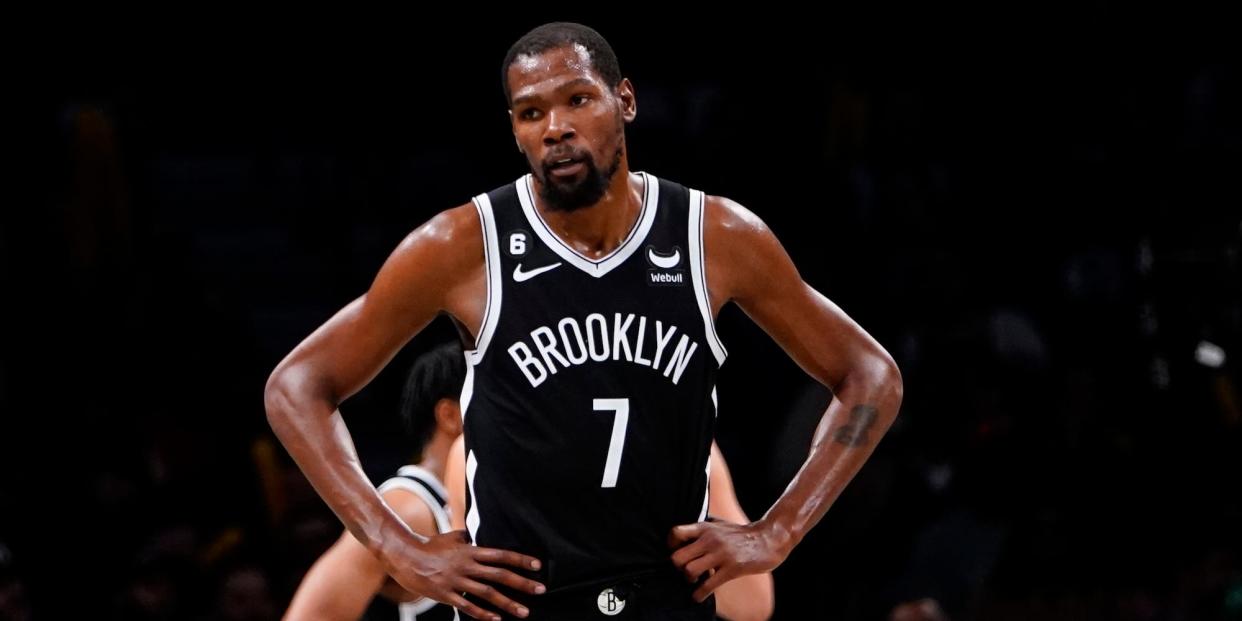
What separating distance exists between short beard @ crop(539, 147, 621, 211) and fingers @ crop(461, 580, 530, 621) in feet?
2.39

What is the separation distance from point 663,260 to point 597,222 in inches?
5.8

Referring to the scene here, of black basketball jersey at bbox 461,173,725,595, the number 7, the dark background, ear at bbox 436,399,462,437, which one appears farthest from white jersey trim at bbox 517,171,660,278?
the dark background

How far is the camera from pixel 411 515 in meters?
4.17

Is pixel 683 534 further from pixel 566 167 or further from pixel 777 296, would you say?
pixel 566 167

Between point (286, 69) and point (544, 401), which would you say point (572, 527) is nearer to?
point (544, 401)

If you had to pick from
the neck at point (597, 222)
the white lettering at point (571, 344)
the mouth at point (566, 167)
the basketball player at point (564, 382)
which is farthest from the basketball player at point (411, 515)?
the mouth at point (566, 167)

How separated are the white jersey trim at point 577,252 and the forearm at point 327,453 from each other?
20.4 inches

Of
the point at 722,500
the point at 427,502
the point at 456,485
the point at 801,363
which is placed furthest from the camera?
the point at 427,502

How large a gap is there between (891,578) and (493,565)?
4.47 metres

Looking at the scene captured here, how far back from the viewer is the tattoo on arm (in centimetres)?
340

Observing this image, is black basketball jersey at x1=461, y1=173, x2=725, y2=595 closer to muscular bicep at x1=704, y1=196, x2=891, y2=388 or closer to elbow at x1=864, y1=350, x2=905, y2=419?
muscular bicep at x1=704, y1=196, x2=891, y2=388

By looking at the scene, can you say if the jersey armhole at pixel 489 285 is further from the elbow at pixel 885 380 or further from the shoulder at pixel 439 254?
the elbow at pixel 885 380

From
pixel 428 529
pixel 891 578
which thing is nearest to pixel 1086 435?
pixel 891 578

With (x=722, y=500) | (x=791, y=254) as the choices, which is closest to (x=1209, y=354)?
(x=791, y=254)
